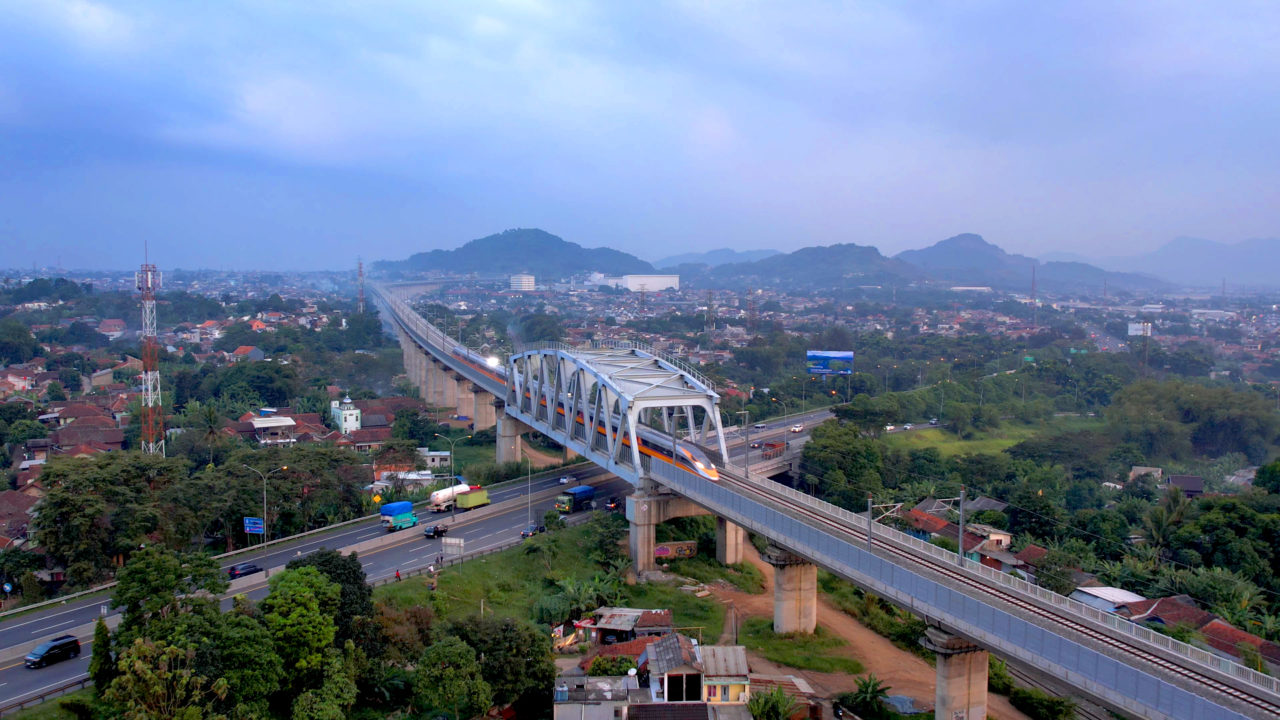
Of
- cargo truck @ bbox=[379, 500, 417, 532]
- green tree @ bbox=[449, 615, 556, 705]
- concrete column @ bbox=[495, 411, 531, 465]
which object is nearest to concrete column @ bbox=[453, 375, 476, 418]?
concrete column @ bbox=[495, 411, 531, 465]

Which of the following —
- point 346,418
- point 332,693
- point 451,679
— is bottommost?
point 332,693

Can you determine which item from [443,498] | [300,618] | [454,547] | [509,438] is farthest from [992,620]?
[509,438]

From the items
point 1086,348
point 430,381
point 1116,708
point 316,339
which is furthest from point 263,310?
point 1116,708

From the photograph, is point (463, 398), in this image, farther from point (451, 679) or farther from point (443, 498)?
point (451, 679)

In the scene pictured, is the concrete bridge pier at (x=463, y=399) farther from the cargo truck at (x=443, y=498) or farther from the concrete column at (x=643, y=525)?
the concrete column at (x=643, y=525)

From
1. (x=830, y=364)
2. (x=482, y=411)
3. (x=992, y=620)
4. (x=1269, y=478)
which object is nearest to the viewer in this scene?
(x=992, y=620)

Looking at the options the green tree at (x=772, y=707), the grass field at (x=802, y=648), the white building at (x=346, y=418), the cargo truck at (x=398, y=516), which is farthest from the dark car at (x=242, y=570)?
the white building at (x=346, y=418)

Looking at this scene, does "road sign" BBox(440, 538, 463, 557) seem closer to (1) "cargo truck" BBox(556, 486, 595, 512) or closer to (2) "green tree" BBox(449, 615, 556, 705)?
(1) "cargo truck" BBox(556, 486, 595, 512)
